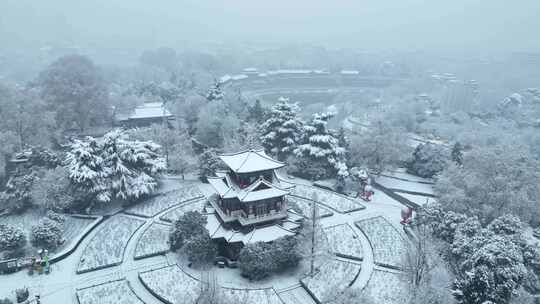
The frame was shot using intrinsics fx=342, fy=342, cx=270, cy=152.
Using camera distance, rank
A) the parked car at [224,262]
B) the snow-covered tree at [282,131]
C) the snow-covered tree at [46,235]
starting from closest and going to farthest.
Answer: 1. the parked car at [224,262]
2. the snow-covered tree at [46,235]
3. the snow-covered tree at [282,131]

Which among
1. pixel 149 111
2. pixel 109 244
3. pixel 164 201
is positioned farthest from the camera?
pixel 149 111

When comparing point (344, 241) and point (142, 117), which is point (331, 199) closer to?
point (344, 241)

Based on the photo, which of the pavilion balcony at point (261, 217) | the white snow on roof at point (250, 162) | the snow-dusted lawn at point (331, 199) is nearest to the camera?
the white snow on roof at point (250, 162)

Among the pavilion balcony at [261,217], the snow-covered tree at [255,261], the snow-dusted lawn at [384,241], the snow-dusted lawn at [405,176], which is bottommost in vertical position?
the snow-dusted lawn at [384,241]

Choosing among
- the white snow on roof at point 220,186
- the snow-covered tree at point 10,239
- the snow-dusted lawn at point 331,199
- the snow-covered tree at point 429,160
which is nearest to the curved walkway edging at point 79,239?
the snow-covered tree at point 10,239

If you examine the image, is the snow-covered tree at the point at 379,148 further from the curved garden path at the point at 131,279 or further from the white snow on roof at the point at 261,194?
the white snow on roof at the point at 261,194

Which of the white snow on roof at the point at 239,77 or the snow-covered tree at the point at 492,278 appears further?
the white snow on roof at the point at 239,77

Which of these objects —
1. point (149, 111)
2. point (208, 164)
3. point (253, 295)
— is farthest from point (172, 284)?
point (149, 111)
